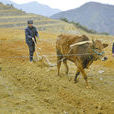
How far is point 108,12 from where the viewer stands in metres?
177

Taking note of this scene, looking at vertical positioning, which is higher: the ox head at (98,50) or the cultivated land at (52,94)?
the ox head at (98,50)

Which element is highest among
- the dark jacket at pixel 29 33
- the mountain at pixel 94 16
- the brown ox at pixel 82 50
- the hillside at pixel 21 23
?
the mountain at pixel 94 16

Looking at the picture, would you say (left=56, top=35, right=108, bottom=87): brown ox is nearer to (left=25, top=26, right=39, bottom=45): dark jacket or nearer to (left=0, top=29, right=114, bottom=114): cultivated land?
(left=0, top=29, right=114, bottom=114): cultivated land

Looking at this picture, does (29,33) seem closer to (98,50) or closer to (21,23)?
(98,50)

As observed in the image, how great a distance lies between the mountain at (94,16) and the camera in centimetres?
14243

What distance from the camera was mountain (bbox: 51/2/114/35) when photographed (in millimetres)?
142425

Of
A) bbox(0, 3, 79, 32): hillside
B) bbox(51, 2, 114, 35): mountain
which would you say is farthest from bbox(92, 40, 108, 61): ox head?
bbox(51, 2, 114, 35): mountain

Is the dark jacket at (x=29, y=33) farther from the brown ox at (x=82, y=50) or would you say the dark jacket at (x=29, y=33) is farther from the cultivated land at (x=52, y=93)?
the brown ox at (x=82, y=50)

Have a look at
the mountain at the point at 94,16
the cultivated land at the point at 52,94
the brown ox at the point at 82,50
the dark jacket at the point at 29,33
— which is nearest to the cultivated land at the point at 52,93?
the cultivated land at the point at 52,94

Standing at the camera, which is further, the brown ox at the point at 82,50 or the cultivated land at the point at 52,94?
the brown ox at the point at 82,50

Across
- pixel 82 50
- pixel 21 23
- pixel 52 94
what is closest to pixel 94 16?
pixel 21 23

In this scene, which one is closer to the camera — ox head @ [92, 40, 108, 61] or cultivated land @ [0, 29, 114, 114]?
cultivated land @ [0, 29, 114, 114]

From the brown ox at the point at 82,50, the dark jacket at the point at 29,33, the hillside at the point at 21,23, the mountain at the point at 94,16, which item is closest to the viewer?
the brown ox at the point at 82,50

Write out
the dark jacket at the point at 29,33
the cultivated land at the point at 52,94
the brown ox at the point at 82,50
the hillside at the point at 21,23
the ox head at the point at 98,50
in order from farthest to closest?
the hillside at the point at 21,23, the dark jacket at the point at 29,33, the brown ox at the point at 82,50, the ox head at the point at 98,50, the cultivated land at the point at 52,94
